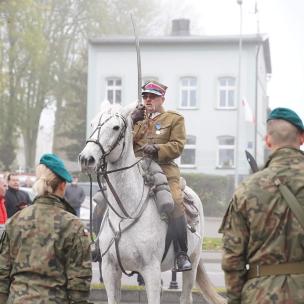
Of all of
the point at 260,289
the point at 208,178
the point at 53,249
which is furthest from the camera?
the point at 208,178

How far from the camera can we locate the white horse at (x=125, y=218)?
7.66 meters

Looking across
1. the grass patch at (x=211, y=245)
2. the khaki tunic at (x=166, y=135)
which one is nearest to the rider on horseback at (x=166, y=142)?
the khaki tunic at (x=166, y=135)

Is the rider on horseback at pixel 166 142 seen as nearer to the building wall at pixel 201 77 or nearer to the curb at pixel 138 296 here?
the curb at pixel 138 296

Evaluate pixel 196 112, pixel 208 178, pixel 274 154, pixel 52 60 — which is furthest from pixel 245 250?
pixel 52 60

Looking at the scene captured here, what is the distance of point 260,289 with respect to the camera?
4570mm

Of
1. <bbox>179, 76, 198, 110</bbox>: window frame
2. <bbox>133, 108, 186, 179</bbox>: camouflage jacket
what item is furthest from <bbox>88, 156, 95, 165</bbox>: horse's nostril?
<bbox>179, 76, 198, 110</bbox>: window frame

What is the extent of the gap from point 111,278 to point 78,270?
112 inches

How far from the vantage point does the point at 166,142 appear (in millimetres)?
Result: 8641

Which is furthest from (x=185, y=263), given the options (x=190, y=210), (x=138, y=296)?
(x=138, y=296)

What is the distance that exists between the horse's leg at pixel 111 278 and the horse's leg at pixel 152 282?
0.29 m

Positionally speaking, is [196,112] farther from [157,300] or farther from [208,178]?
[157,300]

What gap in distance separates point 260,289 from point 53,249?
1.37m

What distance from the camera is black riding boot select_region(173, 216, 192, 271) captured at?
828cm

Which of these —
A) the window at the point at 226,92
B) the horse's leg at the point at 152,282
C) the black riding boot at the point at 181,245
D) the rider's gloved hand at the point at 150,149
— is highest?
the window at the point at 226,92
